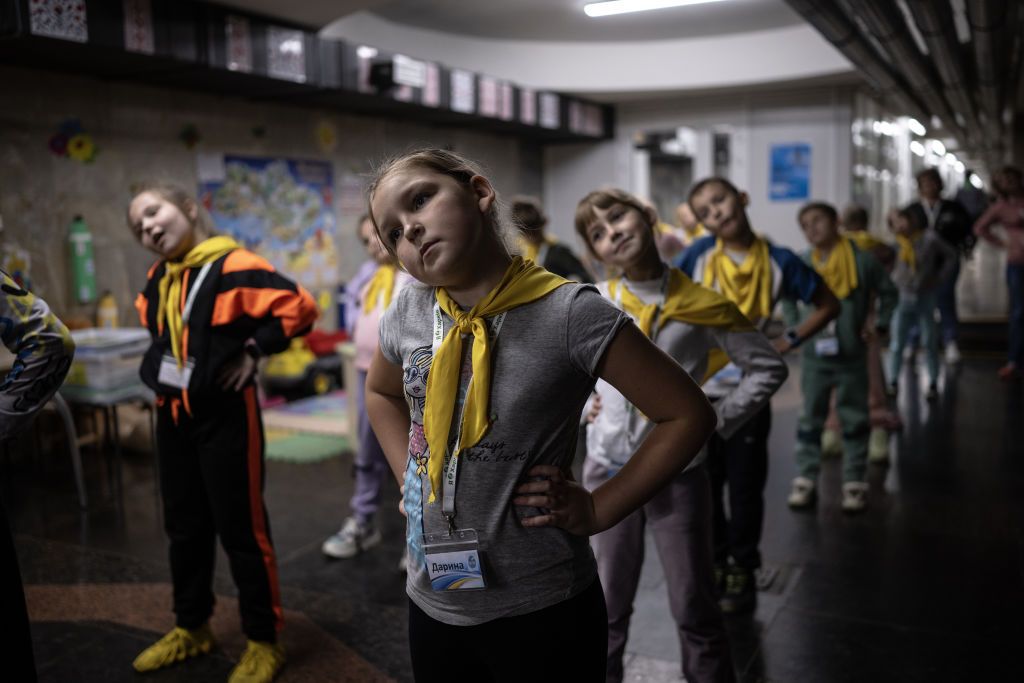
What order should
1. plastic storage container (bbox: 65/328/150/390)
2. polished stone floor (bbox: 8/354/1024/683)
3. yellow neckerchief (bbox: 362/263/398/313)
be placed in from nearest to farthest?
polished stone floor (bbox: 8/354/1024/683) → yellow neckerchief (bbox: 362/263/398/313) → plastic storage container (bbox: 65/328/150/390)

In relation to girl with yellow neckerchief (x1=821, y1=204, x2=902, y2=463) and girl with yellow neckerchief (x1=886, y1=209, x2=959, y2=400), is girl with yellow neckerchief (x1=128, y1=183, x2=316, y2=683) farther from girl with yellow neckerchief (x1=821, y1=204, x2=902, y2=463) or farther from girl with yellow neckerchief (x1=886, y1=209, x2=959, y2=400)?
girl with yellow neckerchief (x1=886, y1=209, x2=959, y2=400)

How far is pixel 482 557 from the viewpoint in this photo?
134 cm

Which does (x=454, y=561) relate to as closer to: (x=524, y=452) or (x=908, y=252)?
(x=524, y=452)

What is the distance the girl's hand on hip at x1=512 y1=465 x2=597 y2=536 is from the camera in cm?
131

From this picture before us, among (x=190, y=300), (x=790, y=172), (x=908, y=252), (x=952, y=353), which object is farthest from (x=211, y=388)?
(x=790, y=172)

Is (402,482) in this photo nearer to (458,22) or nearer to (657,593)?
(657,593)

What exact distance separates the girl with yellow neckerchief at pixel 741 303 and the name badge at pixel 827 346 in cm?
96

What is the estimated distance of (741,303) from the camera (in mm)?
3242

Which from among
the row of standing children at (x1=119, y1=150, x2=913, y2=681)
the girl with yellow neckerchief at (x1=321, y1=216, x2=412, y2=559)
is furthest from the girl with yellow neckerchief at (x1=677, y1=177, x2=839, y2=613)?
the girl with yellow neckerchief at (x1=321, y1=216, x2=412, y2=559)

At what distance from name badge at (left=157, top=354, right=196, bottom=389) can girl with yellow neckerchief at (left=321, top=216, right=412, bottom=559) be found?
1.07m

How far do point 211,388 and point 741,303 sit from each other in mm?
1864

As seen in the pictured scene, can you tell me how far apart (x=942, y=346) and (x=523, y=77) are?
5.65m

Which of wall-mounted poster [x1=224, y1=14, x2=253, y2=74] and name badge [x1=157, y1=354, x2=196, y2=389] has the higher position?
wall-mounted poster [x1=224, y1=14, x2=253, y2=74]

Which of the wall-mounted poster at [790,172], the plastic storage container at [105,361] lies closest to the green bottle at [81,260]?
the plastic storage container at [105,361]
